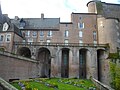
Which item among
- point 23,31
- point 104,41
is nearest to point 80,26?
point 104,41

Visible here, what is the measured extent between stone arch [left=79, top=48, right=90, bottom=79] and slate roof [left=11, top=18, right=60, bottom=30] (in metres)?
9.39

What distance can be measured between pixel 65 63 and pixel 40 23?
1307cm

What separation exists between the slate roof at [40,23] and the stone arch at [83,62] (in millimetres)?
9386

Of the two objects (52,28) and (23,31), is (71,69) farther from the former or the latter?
(23,31)

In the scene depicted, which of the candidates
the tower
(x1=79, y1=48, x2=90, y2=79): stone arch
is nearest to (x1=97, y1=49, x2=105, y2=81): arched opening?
(x1=79, y1=48, x2=90, y2=79): stone arch

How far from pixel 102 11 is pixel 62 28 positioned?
11125mm

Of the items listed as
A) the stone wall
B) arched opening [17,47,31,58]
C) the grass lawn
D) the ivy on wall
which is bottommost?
the grass lawn

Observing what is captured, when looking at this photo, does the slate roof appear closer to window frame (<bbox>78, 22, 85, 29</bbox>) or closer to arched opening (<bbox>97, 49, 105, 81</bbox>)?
window frame (<bbox>78, 22, 85, 29</bbox>)

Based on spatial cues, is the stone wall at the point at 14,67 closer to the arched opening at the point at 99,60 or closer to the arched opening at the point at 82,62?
the arched opening at the point at 82,62

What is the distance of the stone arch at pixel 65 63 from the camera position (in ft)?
139

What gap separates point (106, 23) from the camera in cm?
4281

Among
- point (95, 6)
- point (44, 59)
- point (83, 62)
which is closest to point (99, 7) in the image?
point (95, 6)

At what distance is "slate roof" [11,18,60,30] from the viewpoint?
47375 millimetres

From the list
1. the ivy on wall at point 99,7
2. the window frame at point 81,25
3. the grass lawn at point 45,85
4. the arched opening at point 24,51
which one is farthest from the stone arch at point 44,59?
the ivy on wall at point 99,7
